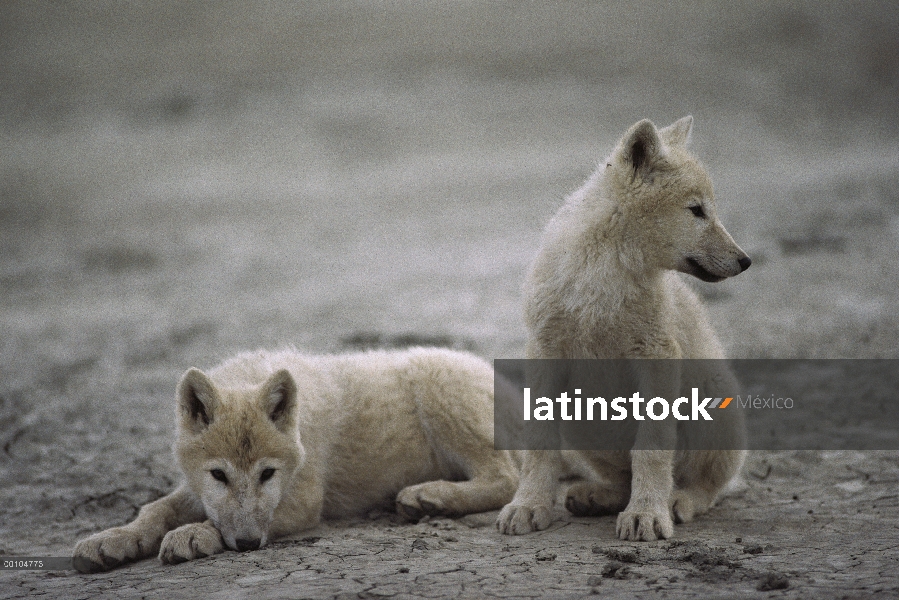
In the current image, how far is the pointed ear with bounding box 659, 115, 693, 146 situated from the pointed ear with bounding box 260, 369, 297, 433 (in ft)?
7.02

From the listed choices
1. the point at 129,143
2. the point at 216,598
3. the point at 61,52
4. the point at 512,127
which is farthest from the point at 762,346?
the point at 61,52

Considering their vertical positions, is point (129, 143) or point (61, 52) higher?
point (61, 52)

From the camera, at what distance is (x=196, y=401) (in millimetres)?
4348

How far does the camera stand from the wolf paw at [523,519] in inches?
172

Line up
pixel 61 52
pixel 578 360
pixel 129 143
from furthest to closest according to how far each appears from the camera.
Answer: pixel 61 52
pixel 129 143
pixel 578 360

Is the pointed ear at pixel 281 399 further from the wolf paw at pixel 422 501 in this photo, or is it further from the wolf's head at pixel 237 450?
the wolf paw at pixel 422 501

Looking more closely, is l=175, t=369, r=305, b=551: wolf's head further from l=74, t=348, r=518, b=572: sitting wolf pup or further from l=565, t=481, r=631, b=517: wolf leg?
l=565, t=481, r=631, b=517: wolf leg

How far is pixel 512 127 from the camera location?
15.9 m

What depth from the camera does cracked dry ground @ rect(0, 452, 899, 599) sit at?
343 centimetres

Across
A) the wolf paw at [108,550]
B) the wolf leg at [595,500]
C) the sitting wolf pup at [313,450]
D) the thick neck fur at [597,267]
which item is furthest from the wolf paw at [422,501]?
the wolf paw at [108,550]

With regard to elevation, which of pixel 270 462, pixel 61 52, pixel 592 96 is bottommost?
pixel 270 462

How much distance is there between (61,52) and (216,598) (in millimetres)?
16760

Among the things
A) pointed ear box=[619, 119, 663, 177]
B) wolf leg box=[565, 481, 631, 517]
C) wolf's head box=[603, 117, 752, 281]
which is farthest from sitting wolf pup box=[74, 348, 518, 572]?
pointed ear box=[619, 119, 663, 177]

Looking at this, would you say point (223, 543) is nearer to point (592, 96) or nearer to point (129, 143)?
point (129, 143)
